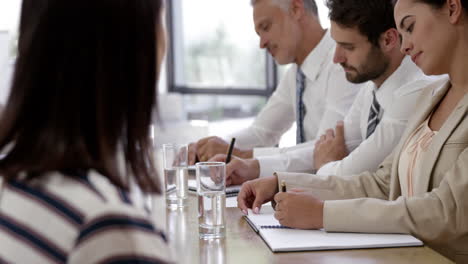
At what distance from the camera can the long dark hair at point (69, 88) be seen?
69 centimetres

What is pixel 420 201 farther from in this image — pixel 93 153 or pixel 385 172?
pixel 93 153

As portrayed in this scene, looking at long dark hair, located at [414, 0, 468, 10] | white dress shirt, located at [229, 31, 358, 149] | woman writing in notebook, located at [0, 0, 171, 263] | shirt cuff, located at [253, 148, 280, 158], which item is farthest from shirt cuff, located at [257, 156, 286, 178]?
woman writing in notebook, located at [0, 0, 171, 263]

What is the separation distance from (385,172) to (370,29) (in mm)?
576

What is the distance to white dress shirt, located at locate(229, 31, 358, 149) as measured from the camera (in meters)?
2.55

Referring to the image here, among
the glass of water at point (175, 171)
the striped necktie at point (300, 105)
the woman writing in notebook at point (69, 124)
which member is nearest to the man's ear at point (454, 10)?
the glass of water at point (175, 171)

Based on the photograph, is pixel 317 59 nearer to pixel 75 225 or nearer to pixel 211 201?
pixel 211 201

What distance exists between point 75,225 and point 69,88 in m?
0.15

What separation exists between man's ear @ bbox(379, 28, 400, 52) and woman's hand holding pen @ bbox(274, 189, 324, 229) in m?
0.89

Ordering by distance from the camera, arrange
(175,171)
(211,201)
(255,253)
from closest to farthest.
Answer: (255,253)
(211,201)
(175,171)

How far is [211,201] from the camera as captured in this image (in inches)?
53.0

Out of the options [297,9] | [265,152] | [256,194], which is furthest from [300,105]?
[256,194]

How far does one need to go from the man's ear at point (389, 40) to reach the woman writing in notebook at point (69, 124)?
59.2 inches

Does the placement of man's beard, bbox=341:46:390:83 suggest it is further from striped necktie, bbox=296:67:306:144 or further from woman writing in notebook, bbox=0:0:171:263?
woman writing in notebook, bbox=0:0:171:263

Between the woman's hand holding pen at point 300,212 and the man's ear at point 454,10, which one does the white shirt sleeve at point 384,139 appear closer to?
the man's ear at point 454,10
